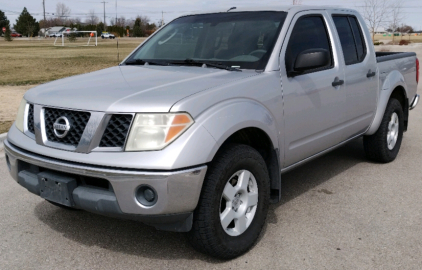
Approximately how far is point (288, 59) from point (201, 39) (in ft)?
2.84

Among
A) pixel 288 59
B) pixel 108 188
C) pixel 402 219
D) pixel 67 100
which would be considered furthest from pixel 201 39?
pixel 402 219

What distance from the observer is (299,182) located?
529cm

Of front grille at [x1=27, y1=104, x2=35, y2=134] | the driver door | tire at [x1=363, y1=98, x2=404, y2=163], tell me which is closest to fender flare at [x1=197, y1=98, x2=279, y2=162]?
the driver door

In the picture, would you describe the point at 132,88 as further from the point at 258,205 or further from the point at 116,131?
the point at 258,205

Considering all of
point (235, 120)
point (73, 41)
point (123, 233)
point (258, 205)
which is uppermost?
point (235, 120)

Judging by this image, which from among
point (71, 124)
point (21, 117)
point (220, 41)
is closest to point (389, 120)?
point (220, 41)

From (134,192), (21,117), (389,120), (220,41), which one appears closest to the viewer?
(134,192)

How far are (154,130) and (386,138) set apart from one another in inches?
143

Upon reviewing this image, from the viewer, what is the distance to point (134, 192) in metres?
2.99

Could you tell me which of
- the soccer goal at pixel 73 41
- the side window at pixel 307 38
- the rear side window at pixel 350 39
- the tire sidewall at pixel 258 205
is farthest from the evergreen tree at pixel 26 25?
the tire sidewall at pixel 258 205

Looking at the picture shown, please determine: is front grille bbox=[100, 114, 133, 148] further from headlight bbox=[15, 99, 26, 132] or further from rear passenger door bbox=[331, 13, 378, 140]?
rear passenger door bbox=[331, 13, 378, 140]

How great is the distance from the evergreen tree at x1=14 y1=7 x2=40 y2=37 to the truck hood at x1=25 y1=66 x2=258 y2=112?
105460 mm

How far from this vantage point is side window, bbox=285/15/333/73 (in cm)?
417

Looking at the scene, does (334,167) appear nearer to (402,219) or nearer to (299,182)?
(299,182)
